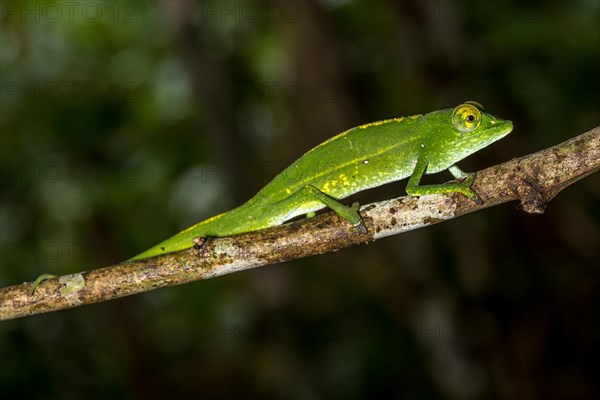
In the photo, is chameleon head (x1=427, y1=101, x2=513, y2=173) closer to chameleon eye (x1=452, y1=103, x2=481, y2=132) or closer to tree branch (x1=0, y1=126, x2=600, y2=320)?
chameleon eye (x1=452, y1=103, x2=481, y2=132)

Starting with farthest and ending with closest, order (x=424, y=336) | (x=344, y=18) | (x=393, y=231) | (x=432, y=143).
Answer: (x=344, y=18) → (x=424, y=336) → (x=432, y=143) → (x=393, y=231)

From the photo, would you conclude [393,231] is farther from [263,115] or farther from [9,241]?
[9,241]

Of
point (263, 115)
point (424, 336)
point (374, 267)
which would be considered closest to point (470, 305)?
point (424, 336)

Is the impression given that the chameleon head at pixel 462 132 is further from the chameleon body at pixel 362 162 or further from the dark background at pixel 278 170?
the dark background at pixel 278 170

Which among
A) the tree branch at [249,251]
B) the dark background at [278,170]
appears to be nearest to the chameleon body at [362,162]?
the tree branch at [249,251]

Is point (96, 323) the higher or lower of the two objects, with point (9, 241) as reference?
lower

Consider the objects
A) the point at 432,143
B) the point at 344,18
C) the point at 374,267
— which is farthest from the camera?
the point at 344,18
